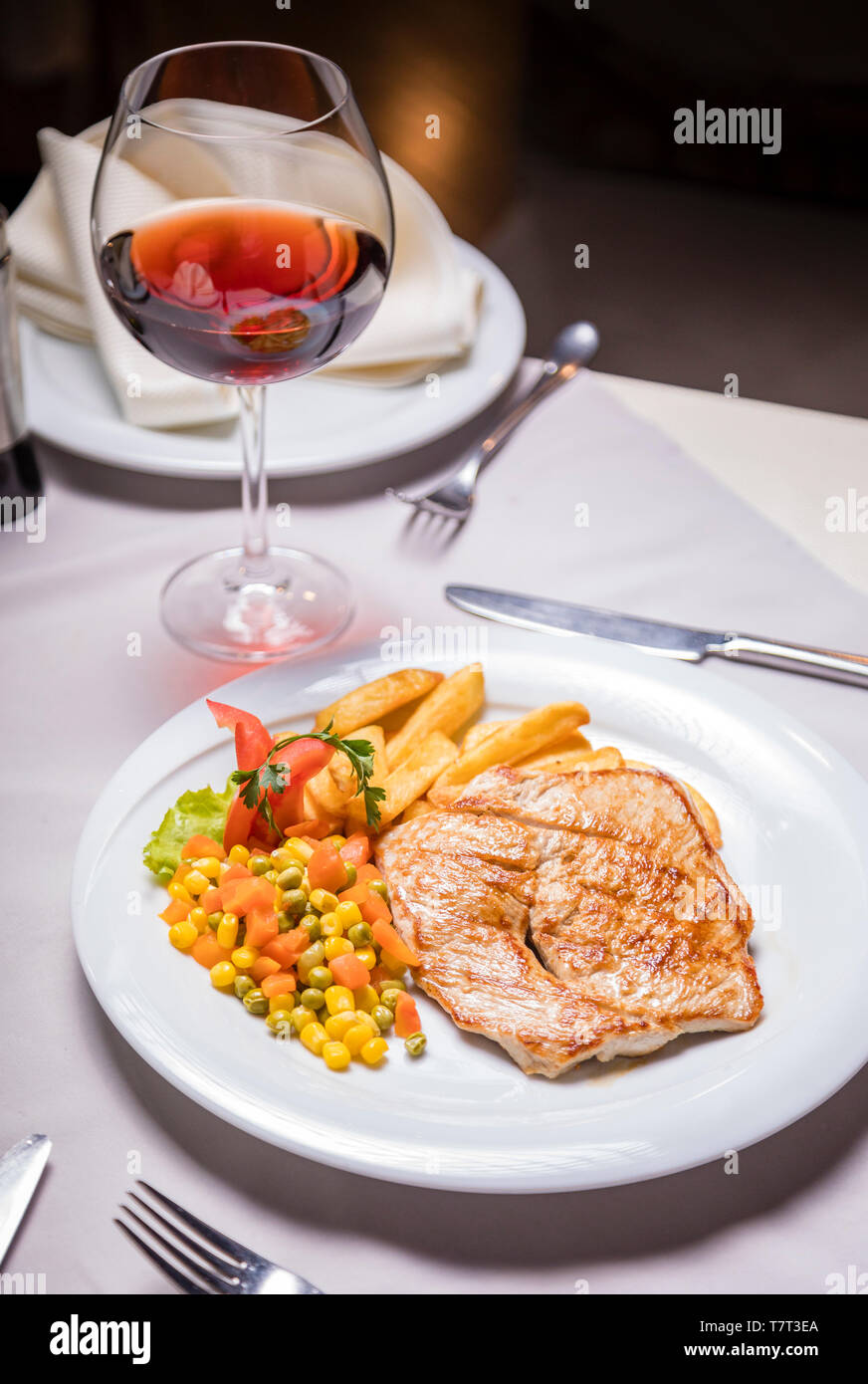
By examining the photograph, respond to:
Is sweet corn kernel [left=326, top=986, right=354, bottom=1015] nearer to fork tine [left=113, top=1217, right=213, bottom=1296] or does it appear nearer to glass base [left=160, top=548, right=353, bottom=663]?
fork tine [left=113, top=1217, right=213, bottom=1296]

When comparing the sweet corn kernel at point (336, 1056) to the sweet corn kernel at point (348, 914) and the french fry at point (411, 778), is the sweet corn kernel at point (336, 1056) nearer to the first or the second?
the sweet corn kernel at point (348, 914)

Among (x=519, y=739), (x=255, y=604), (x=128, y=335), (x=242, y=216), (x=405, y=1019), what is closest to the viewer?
(x=405, y=1019)

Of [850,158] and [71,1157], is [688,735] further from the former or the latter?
[850,158]

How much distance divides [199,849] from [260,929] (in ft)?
0.59

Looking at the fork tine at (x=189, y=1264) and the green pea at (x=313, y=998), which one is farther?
the green pea at (x=313, y=998)

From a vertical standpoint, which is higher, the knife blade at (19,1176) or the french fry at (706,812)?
the french fry at (706,812)

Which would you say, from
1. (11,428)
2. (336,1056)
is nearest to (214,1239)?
(336,1056)

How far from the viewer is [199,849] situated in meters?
1.73

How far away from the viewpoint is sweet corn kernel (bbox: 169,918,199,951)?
5.33ft

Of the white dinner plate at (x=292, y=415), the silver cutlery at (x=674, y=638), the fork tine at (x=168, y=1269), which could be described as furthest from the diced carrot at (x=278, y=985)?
the white dinner plate at (x=292, y=415)

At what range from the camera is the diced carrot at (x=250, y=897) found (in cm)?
162

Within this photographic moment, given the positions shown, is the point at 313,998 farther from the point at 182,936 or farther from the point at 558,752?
the point at 558,752

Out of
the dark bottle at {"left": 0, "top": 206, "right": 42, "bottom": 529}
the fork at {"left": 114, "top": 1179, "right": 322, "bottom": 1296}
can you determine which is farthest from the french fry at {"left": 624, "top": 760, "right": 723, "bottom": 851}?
the dark bottle at {"left": 0, "top": 206, "right": 42, "bottom": 529}

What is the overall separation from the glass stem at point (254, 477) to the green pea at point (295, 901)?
35.0 inches
